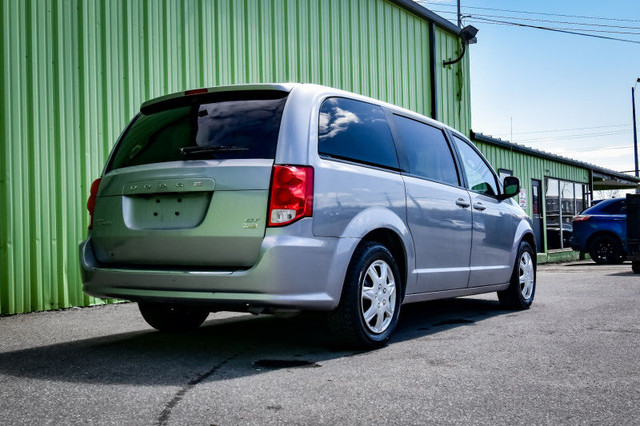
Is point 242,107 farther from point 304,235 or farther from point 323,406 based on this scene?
point 323,406

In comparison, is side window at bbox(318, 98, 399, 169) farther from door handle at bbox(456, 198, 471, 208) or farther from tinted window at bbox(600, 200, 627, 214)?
tinted window at bbox(600, 200, 627, 214)

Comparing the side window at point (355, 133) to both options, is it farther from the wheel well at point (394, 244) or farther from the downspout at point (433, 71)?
the downspout at point (433, 71)

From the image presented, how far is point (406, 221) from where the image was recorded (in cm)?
489

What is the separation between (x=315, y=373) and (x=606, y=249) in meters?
14.6

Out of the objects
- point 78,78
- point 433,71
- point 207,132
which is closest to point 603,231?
point 433,71

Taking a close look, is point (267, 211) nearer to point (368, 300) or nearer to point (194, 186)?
point (194, 186)

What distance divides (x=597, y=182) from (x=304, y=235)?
28266mm

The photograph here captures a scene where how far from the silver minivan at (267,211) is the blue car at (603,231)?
12.7 metres

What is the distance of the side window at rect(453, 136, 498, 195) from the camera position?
6.18 meters

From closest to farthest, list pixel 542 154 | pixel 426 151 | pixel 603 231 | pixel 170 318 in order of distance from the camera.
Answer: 1. pixel 170 318
2. pixel 426 151
3. pixel 603 231
4. pixel 542 154

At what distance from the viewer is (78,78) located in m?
7.20

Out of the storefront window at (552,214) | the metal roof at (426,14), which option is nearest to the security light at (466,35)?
the metal roof at (426,14)

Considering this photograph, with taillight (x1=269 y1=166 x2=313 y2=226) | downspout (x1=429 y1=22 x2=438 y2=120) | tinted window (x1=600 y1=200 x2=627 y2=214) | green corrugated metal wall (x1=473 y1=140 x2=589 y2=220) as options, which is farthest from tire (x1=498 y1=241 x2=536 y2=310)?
tinted window (x1=600 y1=200 x2=627 y2=214)

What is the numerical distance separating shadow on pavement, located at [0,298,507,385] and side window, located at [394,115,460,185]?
1304mm
